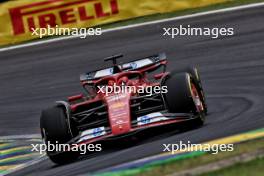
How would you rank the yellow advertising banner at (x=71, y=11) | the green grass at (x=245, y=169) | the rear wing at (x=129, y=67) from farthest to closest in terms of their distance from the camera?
the yellow advertising banner at (x=71, y=11) → the rear wing at (x=129, y=67) → the green grass at (x=245, y=169)

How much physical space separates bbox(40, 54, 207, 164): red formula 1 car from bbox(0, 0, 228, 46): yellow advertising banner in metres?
8.56

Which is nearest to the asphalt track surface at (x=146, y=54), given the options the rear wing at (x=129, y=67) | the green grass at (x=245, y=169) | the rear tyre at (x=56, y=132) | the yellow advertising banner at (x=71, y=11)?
the rear tyre at (x=56, y=132)

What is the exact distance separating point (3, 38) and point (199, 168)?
13.1 metres

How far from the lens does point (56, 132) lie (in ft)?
32.2

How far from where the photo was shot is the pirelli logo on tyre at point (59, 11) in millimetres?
19469

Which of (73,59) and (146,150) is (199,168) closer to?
(146,150)

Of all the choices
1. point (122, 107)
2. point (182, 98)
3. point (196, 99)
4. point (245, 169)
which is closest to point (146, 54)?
point (196, 99)

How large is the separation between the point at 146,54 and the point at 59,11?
371 centimetres

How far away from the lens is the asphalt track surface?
9570mm

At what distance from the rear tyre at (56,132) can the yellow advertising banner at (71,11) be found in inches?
384

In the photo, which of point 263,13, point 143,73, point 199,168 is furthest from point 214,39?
point 199,168

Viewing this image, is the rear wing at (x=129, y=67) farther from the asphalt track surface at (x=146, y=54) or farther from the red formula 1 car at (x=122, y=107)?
the asphalt track surface at (x=146, y=54)

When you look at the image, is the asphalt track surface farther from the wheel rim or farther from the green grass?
the green grass

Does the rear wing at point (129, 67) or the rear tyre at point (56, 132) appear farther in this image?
the rear wing at point (129, 67)
